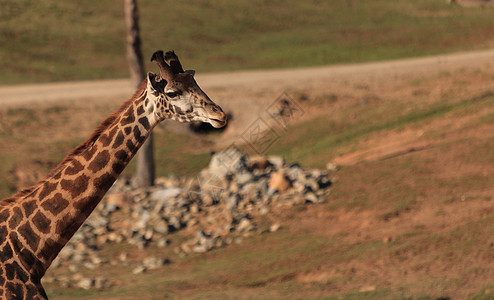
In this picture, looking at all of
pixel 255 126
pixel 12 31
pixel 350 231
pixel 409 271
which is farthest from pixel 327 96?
pixel 12 31

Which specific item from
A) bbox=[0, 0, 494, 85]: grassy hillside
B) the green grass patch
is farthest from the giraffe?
bbox=[0, 0, 494, 85]: grassy hillside

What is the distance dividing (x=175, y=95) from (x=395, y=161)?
14382mm

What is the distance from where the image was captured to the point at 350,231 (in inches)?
742

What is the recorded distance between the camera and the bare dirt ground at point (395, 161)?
1647 cm

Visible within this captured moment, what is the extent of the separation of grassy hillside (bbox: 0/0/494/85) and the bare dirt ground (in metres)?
4.67

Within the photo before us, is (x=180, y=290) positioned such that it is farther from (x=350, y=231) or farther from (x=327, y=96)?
(x=327, y=96)

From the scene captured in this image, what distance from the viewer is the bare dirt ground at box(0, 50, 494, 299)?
648 inches

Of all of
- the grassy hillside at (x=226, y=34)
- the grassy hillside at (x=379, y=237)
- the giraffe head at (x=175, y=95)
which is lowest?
the grassy hillside at (x=379, y=237)

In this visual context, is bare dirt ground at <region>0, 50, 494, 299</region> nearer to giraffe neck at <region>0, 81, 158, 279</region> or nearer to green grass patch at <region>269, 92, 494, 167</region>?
green grass patch at <region>269, 92, 494, 167</region>

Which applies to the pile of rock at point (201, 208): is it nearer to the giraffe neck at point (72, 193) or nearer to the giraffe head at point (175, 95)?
the giraffe neck at point (72, 193)

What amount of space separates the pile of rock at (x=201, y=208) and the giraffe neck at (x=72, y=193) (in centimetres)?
873

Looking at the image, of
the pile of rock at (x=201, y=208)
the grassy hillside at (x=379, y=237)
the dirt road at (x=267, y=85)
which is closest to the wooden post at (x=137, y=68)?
the pile of rock at (x=201, y=208)

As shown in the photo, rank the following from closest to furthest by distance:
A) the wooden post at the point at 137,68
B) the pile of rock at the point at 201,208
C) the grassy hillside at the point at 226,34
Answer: the pile of rock at the point at 201,208 → the wooden post at the point at 137,68 → the grassy hillside at the point at 226,34

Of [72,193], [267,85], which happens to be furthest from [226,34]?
[72,193]
